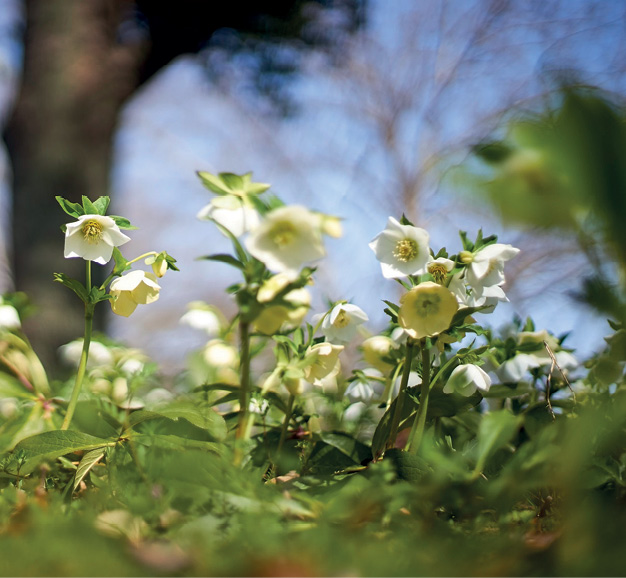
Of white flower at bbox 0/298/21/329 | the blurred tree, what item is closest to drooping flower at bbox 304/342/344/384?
white flower at bbox 0/298/21/329

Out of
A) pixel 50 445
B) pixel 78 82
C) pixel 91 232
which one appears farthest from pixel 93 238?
pixel 78 82

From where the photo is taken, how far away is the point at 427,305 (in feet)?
1.23

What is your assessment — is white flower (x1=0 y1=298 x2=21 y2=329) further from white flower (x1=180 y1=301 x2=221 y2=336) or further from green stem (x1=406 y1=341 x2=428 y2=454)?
green stem (x1=406 y1=341 x2=428 y2=454)

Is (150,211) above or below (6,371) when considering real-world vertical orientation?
above

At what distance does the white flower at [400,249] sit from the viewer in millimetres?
422

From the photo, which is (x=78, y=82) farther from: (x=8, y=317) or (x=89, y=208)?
(x=89, y=208)

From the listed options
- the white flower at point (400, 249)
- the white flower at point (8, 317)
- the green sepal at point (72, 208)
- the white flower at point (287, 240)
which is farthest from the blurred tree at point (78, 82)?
the white flower at point (287, 240)

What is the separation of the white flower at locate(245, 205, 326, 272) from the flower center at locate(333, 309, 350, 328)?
0.71ft

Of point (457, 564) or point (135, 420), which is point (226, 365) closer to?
point (135, 420)

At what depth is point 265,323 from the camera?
0.30 m

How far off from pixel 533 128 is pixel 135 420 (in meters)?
0.30

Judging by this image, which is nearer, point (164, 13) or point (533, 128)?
point (533, 128)

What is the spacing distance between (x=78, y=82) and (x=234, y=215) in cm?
326

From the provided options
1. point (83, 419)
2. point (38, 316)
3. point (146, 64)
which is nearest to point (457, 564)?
point (83, 419)
